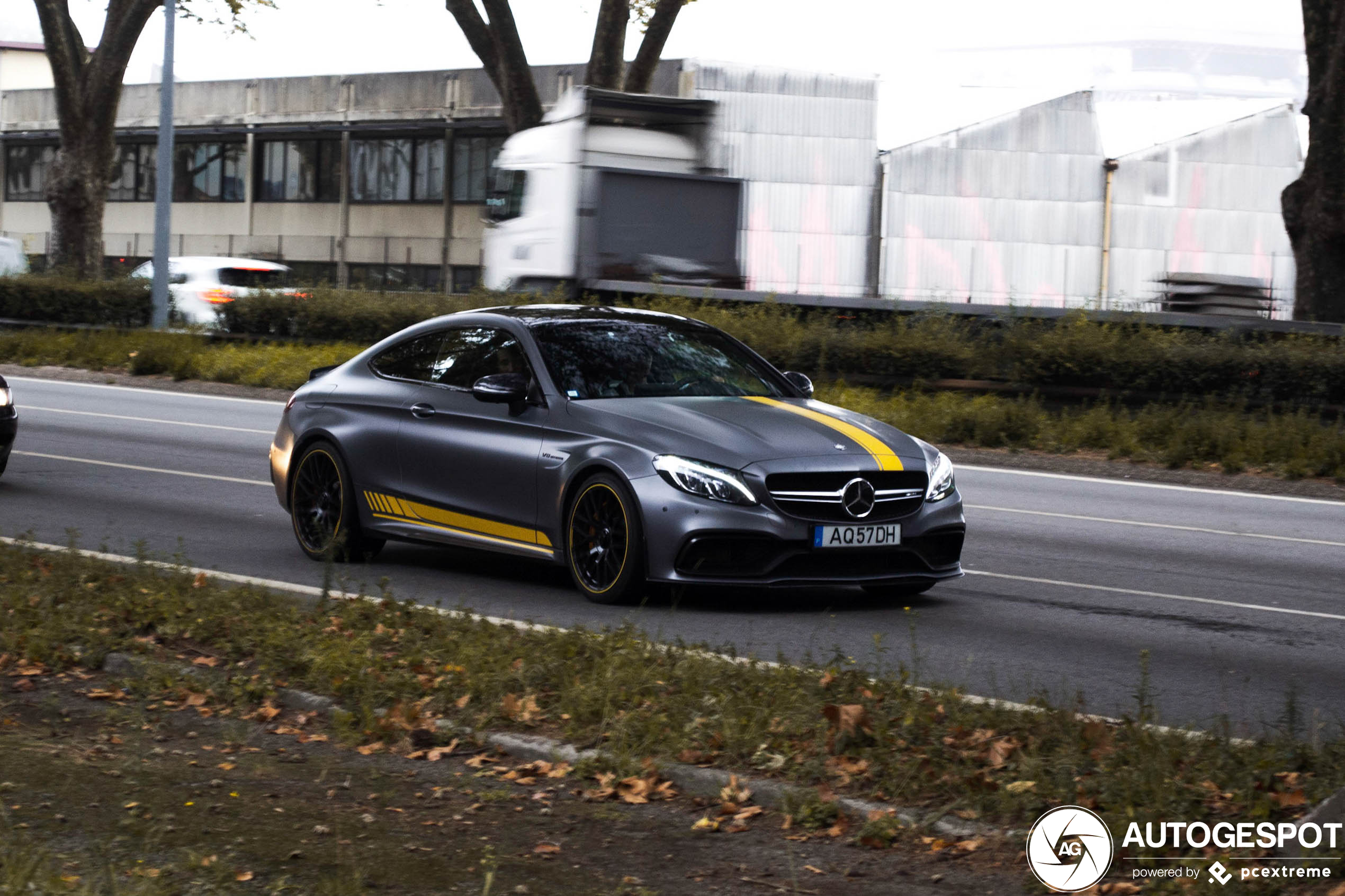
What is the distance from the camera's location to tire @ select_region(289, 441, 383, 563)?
10.3m

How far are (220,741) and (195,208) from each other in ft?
190

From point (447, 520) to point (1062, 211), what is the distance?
3897 centimetres

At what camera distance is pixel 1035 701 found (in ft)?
20.4

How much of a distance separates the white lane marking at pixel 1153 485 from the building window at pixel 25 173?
2219 inches

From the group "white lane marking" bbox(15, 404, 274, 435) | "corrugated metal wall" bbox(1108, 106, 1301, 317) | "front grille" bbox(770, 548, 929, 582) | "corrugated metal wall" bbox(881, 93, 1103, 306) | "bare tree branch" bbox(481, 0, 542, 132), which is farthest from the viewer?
"corrugated metal wall" bbox(1108, 106, 1301, 317)

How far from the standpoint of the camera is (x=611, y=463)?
8.77 m

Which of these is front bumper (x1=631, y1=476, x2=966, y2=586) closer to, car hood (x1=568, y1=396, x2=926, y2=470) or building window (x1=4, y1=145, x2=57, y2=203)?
car hood (x1=568, y1=396, x2=926, y2=470)

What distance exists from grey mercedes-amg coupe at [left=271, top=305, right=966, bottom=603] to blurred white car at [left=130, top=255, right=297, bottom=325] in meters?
21.8

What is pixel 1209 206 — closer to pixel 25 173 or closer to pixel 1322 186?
pixel 1322 186

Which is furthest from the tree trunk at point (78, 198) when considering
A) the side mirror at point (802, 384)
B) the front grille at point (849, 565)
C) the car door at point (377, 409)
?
the front grille at point (849, 565)

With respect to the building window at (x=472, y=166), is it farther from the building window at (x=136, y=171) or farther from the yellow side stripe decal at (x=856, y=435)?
the yellow side stripe decal at (x=856, y=435)

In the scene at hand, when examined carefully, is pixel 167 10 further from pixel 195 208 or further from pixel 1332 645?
pixel 195 208

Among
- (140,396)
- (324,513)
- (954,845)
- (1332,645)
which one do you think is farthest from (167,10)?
(954,845)

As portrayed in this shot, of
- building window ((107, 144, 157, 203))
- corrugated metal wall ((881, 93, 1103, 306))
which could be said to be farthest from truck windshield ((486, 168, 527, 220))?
building window ((107, 144, 157, 203))
